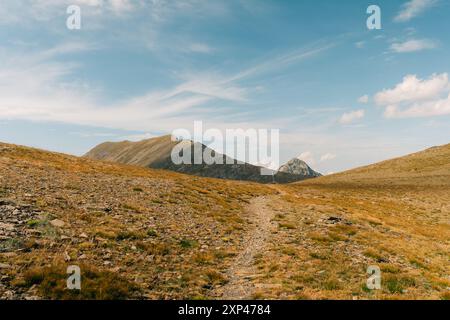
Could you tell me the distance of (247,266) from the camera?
17.2 m

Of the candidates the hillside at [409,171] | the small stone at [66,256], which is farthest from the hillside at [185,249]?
the hillside at [409,171]

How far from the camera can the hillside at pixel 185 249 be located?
13086 mm

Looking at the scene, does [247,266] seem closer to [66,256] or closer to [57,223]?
[66,256]

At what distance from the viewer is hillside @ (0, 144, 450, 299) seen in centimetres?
1309

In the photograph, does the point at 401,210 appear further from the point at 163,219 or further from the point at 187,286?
the point at 187,286

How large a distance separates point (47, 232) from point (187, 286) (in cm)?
841

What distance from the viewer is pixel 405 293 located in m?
13.7

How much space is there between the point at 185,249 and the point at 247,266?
3.84m

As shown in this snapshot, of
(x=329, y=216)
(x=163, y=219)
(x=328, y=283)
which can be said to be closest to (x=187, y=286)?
(x=328, y=283)

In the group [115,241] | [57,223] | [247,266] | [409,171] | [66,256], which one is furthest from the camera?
[409,171]

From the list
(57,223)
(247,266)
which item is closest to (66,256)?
(57,223)

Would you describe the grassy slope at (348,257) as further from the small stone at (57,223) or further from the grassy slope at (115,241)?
the small stone at (57,223)

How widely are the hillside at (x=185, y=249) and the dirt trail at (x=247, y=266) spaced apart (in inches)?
→ 2.3

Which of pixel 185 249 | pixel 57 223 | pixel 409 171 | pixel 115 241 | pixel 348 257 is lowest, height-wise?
pixel 348 257
